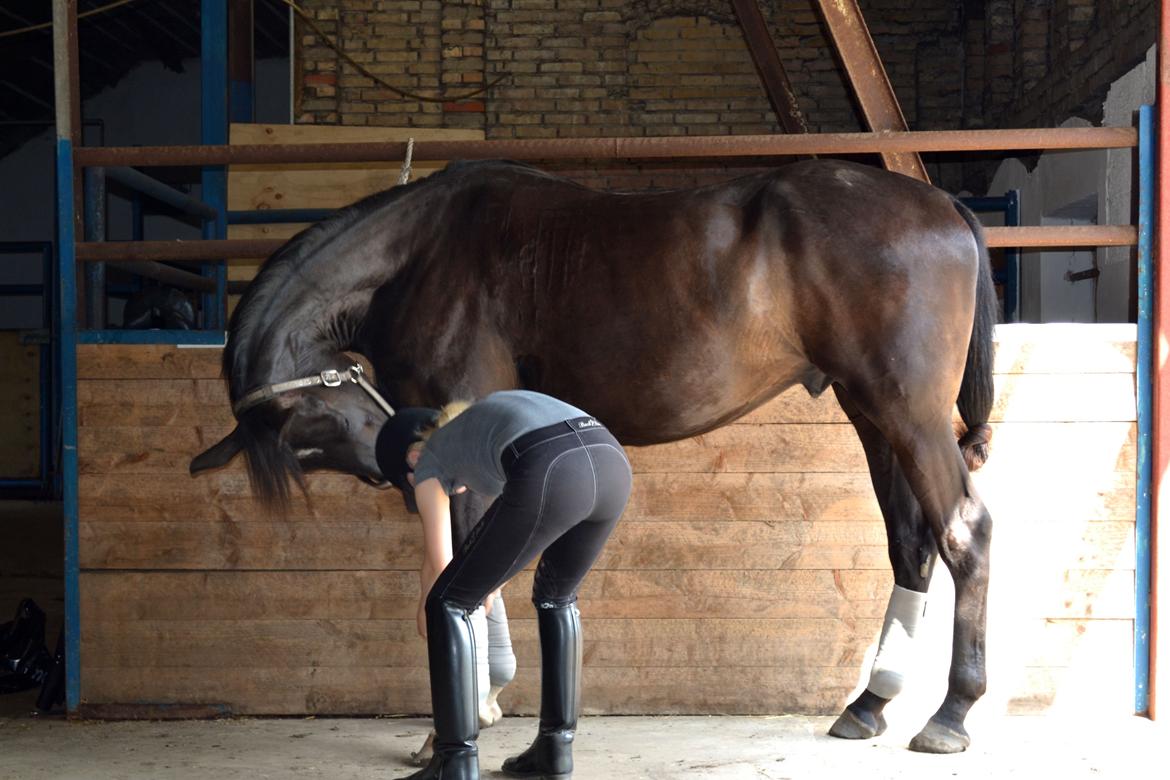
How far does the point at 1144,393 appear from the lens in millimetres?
3635

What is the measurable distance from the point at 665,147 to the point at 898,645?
1.69 meters

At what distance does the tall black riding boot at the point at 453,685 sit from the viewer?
246 cm

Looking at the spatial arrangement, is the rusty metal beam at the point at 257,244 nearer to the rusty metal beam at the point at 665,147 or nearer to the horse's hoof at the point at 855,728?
the rusty metal beam at the point at 665,147

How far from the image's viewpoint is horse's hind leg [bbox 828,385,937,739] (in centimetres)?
335

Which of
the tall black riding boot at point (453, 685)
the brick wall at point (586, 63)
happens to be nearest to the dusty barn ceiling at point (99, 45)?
the brick wall at point (586, 63)

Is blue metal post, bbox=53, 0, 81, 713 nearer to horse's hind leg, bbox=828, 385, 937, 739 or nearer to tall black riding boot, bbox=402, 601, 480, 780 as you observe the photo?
tall black riding boot, bbox=402, 601, 480, 780

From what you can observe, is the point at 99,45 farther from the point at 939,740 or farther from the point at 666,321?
the point at 939,740

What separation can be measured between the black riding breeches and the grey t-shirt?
0.13 ft

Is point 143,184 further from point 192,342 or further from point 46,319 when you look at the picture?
point 46,319

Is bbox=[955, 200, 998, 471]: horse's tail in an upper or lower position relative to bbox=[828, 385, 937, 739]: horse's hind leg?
upper

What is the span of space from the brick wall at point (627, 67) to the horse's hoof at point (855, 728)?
21.1 ft

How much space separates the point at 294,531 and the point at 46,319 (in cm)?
854

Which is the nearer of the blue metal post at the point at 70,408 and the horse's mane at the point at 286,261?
the horse's mane at the point at 286,261

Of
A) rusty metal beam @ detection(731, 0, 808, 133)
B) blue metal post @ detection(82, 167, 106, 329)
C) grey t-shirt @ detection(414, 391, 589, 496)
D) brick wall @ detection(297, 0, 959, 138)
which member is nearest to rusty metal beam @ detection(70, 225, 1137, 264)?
blue metal post @ detection(82, 167, 106, 329)
